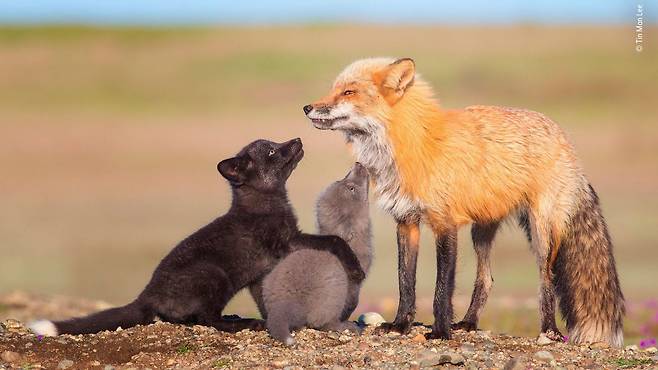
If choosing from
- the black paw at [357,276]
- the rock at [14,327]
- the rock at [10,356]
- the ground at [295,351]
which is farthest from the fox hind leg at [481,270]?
the rock at [14,327]

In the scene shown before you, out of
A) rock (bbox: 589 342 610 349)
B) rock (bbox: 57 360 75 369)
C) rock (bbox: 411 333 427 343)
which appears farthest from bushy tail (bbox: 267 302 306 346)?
rock (bbox: 589 342 610 349)

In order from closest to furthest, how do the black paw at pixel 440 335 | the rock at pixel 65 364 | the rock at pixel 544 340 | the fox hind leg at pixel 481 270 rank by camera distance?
the rock at pixel 65 364 < the black paw at pixel 440 335 < the rock at pixel 544 340 < the fox hind leg at pixel 481 270

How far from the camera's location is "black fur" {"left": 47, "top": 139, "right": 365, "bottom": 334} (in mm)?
8945

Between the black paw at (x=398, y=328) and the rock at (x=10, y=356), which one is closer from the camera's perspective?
the rock at (x=10, y=356)

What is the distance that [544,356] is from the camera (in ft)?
26.7

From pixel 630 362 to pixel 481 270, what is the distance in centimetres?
193

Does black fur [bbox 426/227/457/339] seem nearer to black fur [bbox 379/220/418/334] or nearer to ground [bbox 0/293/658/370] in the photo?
ground [bbox 0/293/658/370]

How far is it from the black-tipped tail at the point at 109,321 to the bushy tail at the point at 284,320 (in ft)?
4.36

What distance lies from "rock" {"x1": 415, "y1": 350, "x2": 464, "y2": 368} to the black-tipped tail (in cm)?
271

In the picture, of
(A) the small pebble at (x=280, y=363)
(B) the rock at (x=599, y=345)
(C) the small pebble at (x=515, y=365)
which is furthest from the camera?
(B) the rock at (x=599, y=345)

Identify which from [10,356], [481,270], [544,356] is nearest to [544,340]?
[544,356]

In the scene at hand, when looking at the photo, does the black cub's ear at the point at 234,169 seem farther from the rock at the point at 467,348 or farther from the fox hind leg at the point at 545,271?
the fox hind leg at the point at 545,271

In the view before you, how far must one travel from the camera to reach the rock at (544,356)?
810 centimetres

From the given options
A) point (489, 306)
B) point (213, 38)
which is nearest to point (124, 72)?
point (213, 38)
